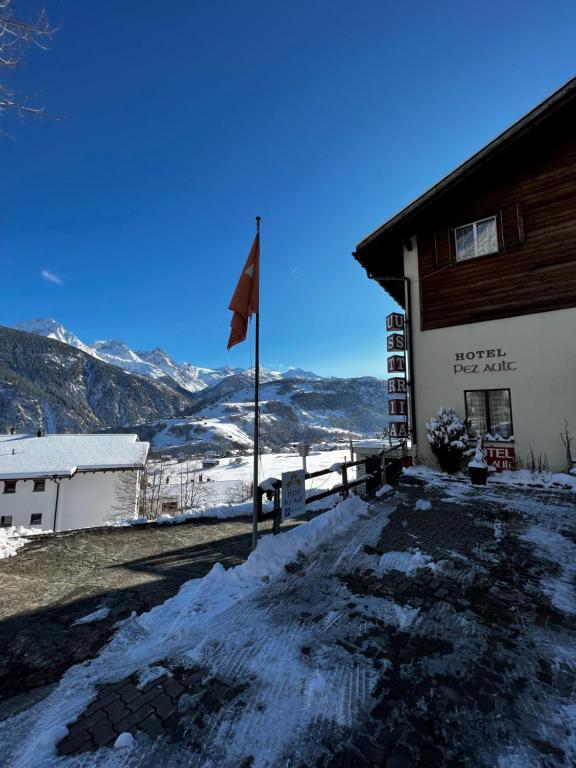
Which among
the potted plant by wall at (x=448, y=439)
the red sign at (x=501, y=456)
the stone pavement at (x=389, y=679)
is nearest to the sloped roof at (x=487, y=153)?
the potted plant by wall at (x=448, y=439)

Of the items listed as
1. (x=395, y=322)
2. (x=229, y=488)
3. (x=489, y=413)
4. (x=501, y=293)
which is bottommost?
→ (x=229, y=488)

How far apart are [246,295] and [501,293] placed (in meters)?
9.81

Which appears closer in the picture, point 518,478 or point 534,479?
point 534,479

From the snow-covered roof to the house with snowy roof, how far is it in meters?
18.8

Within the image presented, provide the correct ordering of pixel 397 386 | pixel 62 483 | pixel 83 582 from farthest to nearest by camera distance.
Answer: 1. pixel 62 483
2. pixel 397 386
3. pixel 83 582

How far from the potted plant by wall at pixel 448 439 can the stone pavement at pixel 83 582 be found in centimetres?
715

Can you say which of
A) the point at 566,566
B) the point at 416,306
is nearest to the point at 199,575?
the point at 566,566

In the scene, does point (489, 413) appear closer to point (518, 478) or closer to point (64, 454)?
point (518, 478)

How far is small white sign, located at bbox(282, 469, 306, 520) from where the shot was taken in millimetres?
5848

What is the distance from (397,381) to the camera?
13.4 metres

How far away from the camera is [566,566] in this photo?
16.1ft

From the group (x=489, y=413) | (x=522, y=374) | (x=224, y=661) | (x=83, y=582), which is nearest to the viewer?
(x=224, y=661)

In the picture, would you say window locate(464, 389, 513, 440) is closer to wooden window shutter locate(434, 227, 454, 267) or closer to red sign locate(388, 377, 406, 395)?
red sign locate(388, 377, 406, 395)

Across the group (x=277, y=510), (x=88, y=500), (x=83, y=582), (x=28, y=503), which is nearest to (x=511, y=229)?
(x=277, y=510)
